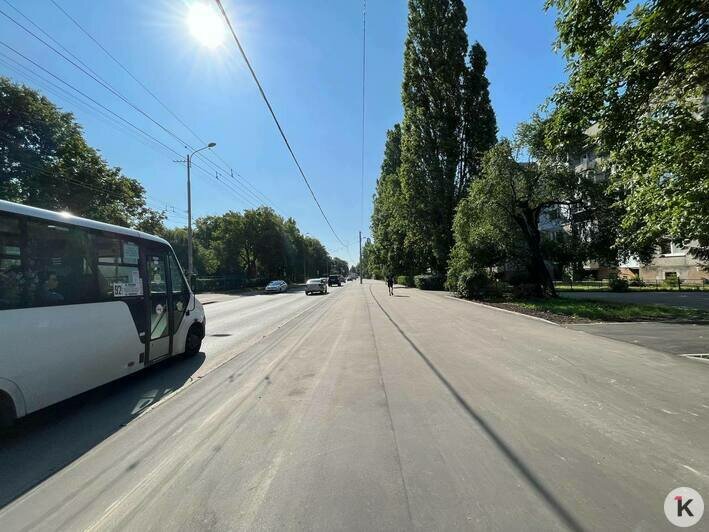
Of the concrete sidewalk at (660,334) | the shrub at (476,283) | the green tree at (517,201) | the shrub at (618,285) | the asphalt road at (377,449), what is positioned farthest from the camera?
the shrub at (618,285)

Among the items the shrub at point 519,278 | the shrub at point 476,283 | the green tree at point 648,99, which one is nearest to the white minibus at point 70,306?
the green tree at point 648,99

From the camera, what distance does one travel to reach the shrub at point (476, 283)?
75.7 ft

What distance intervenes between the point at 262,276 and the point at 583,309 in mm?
57839

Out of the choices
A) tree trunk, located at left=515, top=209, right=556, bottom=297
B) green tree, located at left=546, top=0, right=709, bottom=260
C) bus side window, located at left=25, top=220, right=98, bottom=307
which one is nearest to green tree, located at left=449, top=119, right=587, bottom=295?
tree trunk, located at left=515, top=209, right=556, bottom=297

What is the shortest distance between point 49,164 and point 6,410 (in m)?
30.8

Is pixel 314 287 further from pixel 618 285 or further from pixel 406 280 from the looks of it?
pixel 618 285

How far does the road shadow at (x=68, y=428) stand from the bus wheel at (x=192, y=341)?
4.51ft

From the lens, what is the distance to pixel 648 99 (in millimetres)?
8164

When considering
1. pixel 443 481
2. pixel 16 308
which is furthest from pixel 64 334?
pixel 443 481

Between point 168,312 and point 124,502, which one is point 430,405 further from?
point 168,312

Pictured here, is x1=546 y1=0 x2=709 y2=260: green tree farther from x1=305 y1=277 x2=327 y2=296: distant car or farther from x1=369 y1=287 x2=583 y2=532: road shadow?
x1=305 y1=277 x2=327 y2=296: distant car

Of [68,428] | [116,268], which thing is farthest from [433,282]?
[68,428]

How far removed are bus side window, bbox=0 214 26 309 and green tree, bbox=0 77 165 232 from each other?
88.7ft

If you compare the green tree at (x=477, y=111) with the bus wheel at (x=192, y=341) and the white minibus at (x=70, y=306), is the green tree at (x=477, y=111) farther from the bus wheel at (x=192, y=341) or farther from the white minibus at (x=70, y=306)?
the white minibus at (x=70, y=306)
